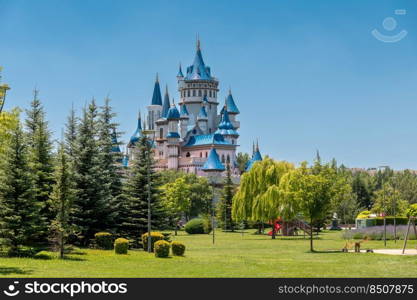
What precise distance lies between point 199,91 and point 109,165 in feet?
374

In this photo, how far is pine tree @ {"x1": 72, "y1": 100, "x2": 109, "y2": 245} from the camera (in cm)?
3556

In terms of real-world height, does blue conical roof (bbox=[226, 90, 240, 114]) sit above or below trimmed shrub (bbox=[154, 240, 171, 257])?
above

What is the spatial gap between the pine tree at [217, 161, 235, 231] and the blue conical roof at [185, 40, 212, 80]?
258 feet

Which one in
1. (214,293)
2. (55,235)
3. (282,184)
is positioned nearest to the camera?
(214,293)

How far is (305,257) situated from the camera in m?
33.1

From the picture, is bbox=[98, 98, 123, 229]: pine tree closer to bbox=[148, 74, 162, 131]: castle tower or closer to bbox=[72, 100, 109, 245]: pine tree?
bbox=[72, 100, 109, 245]: pine tree

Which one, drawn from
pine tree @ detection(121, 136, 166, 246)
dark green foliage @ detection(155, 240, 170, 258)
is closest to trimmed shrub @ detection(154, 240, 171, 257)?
dark green foliage @ detection(155, 240, 170, 258)

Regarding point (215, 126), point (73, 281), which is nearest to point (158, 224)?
point (73, 281)

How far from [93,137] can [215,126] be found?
11715cm

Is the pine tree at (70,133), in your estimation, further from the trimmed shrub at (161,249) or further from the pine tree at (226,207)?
the pine tree at (226,207)

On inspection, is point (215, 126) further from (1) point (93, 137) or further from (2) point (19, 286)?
(2) point (19, 286)

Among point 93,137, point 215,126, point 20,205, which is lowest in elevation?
point 20,205

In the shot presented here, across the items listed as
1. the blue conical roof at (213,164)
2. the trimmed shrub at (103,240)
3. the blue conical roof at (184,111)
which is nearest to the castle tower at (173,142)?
the blue conical roof at (184,111)

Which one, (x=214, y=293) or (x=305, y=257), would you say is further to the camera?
(x=305, y=257)
